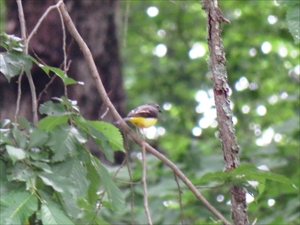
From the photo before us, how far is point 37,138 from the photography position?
1.77 metres

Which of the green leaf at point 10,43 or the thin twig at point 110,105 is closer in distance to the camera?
the green leaf at point 10,43

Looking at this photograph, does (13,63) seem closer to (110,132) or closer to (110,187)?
(110,132)

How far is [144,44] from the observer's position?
770 centimetres

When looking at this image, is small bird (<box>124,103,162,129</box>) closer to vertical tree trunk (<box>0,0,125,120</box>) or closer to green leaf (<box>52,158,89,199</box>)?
vertical tree trunk (<box>0,0,125,120</box>)

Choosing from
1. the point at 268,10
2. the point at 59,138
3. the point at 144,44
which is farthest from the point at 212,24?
the point at 144,44

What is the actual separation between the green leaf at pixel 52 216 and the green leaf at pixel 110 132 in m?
0.40

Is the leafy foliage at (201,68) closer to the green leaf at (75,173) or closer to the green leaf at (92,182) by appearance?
the green leaf at (92,182)

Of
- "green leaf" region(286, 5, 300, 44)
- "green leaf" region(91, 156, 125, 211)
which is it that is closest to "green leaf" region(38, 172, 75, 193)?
"green leaf" region(91, 156, 125, 211)

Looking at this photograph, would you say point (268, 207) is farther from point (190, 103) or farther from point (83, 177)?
point (190, 103)

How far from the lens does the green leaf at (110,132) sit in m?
1.99

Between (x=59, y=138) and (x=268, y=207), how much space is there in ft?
6.27

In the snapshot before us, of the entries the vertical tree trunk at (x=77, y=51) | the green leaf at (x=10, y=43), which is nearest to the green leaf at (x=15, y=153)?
the green leaf at (x=10, y=43)

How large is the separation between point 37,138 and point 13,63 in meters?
0.27

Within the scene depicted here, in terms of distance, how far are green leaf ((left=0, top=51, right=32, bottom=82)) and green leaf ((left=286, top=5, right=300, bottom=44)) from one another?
3.11ft
